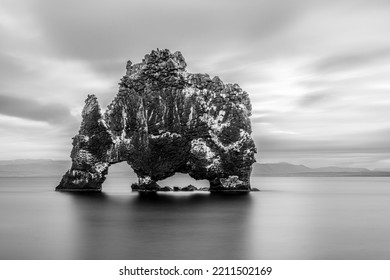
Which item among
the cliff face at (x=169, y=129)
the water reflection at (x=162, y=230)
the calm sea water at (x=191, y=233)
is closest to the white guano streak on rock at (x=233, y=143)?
the cliff face at (x=169, y=129)

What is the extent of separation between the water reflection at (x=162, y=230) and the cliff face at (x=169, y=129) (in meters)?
18.5

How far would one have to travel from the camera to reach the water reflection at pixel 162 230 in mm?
31516

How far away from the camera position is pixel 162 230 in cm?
4141

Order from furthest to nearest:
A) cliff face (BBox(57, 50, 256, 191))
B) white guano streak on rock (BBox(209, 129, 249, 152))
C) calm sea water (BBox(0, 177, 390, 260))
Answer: cliff face (BBox(57, 50, 256, 191))
white guano streak on rock (BBox(209, 129, 249, 152))
calm sea water (BBox(0, 177, 390, 260))

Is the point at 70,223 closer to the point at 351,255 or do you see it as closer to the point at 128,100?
the point at 351,255

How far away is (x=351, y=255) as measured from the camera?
31.3 m

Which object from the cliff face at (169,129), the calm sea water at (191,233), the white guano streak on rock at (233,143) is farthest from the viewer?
the cliff face at (169,129)

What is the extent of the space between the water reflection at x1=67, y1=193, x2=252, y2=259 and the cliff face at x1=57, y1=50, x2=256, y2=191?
60.8ft

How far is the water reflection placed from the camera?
31.5m

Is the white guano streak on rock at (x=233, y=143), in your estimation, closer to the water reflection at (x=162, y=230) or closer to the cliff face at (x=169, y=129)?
the cliff face at (x=169, y=129)

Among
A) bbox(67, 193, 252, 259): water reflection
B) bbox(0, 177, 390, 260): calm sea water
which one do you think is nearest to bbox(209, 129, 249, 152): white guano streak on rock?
bbox(67, 193, 252, 259): water reflection

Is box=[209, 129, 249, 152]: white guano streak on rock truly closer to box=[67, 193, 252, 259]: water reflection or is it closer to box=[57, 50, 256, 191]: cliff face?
box=[57, 50, 256, 191]: cliff face

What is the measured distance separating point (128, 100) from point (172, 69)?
34.5 ft
